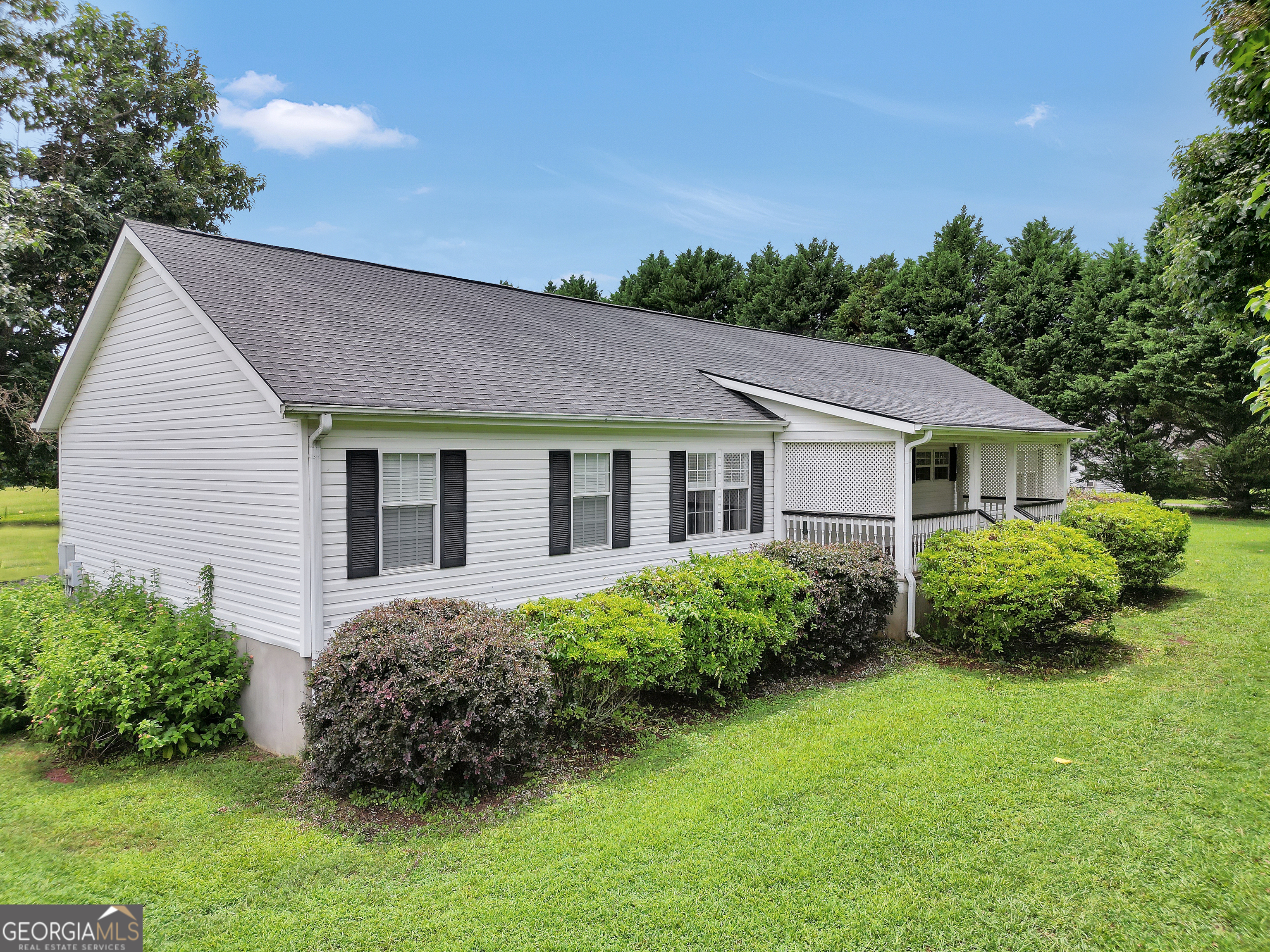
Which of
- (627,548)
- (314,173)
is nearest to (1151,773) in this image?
(627,548)

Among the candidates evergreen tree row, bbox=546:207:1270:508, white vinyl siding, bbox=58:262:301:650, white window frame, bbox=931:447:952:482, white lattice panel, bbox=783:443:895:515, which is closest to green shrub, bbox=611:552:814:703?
white lattice panel, bbox=783:443:895:515

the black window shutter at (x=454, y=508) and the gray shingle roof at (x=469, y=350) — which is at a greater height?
the gray shingle roof at (x=469, y=350)

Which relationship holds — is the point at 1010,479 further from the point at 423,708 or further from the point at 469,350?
the point at 423,708

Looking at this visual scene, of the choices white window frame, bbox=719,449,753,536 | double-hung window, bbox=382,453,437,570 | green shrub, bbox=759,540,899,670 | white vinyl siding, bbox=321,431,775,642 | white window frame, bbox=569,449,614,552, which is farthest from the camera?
white window frame, bbox=719,449,753,536

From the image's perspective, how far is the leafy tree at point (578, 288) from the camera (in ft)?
140

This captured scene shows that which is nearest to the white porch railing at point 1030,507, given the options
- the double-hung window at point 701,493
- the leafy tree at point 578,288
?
the double-hung window at point 701,493

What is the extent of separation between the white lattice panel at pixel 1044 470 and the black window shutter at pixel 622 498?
36.1 ft

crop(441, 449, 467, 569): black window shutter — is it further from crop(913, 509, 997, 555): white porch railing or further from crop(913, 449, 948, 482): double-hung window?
crop(913, 449, 948, 482): double-hung window

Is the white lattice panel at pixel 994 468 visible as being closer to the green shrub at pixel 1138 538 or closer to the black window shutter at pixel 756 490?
the green shrub at pixel 1138 538

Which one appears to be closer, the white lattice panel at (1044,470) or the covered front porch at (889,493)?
the covered front porch at (889,493)

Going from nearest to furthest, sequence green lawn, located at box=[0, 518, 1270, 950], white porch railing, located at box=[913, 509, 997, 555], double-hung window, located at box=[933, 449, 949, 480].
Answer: green lawn, located at box=[0, 518, 1270, 950]
white porch railing, located at box=[913, 509, 997, 555]
double-hung window, located at box=[933, 449, 949, 480]

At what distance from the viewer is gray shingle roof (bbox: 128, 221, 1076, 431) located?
7.76 meters

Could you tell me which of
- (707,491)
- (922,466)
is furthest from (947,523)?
Answer: (707,491)

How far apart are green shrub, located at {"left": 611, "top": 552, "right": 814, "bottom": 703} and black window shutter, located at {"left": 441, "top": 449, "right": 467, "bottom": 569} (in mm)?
1966
